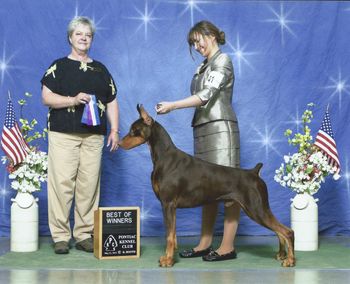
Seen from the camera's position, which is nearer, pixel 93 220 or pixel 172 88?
pixel 93 220

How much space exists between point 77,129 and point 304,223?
61.9 inches

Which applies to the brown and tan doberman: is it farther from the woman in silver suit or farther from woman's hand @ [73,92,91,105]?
woman's hand @ [73,92,91,105]

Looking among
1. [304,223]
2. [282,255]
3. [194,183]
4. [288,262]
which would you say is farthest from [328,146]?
[194,183]

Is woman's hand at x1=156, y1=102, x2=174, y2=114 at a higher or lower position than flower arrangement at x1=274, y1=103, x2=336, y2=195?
higher

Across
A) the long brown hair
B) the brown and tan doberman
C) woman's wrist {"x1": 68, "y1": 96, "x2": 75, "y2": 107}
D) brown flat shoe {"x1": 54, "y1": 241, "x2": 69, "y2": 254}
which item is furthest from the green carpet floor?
the long brown hair

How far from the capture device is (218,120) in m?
3.85

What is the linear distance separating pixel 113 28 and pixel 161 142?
1.51 m

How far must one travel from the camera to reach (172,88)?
16.3 feet

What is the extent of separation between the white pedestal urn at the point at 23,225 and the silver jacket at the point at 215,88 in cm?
120

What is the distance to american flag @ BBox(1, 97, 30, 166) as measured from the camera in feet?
13.8

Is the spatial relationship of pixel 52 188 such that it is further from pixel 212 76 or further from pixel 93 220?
pixel 212 76

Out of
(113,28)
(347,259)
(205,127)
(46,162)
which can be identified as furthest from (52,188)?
(347,259)

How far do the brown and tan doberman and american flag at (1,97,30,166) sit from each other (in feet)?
2.74

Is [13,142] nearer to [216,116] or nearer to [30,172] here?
[30,172]
